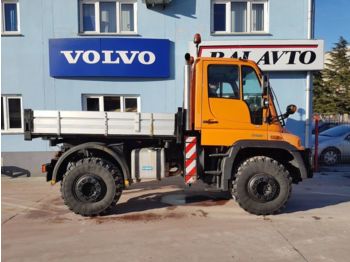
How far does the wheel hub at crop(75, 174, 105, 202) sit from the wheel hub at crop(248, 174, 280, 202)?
2645 millimetres

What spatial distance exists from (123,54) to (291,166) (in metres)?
5.58

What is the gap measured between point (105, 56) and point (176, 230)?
19.4 feet

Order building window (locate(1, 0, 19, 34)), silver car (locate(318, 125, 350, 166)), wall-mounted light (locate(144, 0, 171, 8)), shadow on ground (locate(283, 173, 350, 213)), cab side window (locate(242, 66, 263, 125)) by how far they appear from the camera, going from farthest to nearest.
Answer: silver car (locate(318, 125, 350, 166)) → building window (locate(1, 0, 19, 34)) → wall-mounted light (locate(144, 0, 171, 8)) → shadow on ground (locate(283, 173, 350, 213)) → cab side window (locate(242, 66, 263, 125))

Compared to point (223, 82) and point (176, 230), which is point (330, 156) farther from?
point (176, 230)

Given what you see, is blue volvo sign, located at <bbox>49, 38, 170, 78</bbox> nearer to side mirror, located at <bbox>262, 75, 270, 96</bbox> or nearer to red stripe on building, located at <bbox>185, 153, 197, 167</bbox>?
red stripe on building, located at <bbox>185, 153, 197, 167</bbox>

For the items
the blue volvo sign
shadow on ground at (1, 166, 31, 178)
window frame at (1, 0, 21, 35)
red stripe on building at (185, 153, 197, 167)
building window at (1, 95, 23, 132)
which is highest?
window frame at (1, 0, 21, 35)

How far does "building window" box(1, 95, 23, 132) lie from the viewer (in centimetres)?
966

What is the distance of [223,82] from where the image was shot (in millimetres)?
5961

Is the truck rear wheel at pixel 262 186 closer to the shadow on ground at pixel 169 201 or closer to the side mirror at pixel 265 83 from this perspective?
the shadow on ground at pixel 169 201

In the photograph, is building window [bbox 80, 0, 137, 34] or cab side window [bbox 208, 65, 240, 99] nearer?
cab side window [bbox 208, 65, 240, 99]

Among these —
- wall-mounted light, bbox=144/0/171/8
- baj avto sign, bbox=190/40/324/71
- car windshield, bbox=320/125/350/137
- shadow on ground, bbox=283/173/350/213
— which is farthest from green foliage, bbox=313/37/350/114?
wall-mounted light, bbox=144/0/171/8

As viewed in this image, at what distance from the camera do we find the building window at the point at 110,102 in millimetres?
9781

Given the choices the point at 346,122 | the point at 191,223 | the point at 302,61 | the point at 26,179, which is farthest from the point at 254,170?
the point at 346,122

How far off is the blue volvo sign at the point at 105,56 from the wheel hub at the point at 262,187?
4.98 meters
